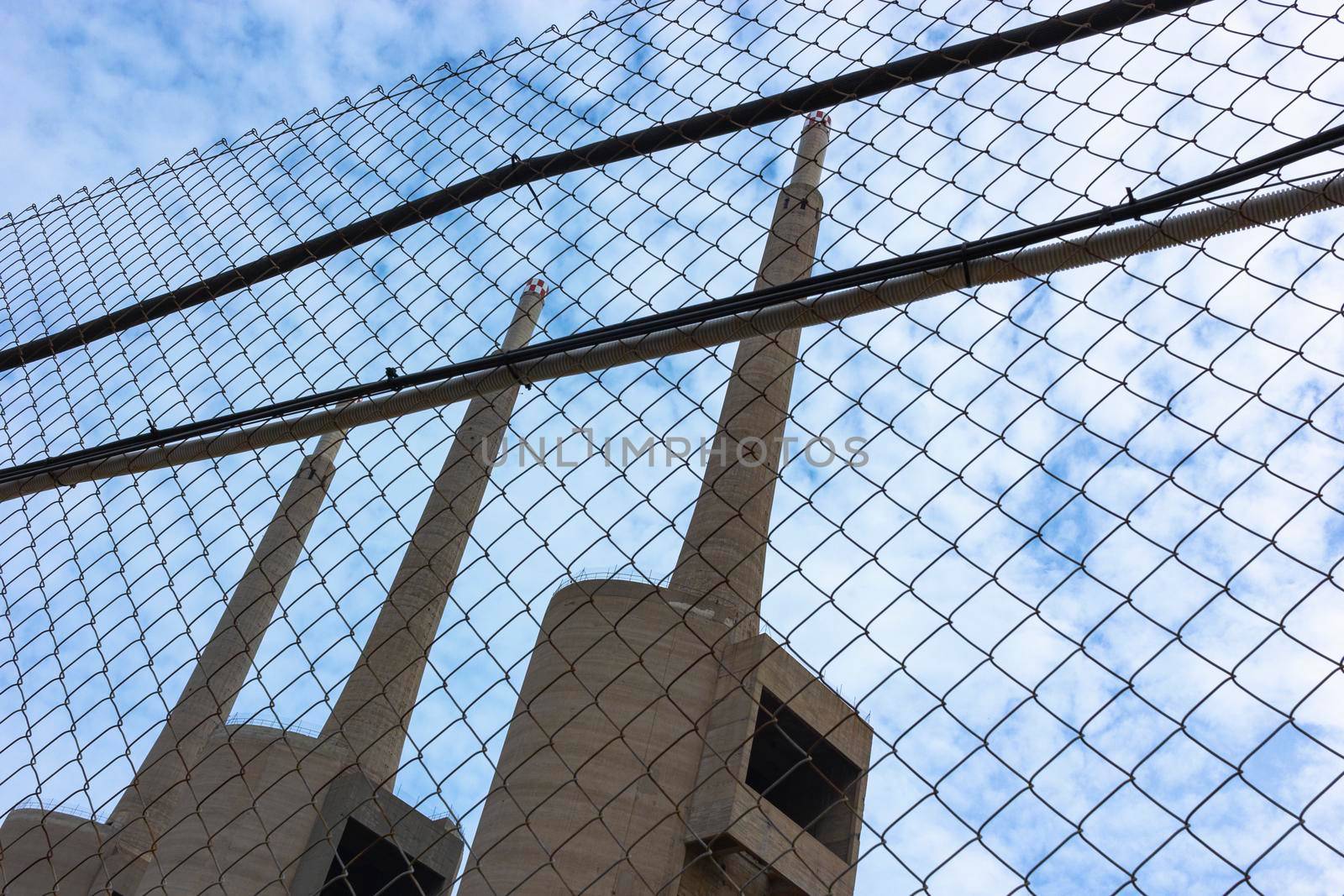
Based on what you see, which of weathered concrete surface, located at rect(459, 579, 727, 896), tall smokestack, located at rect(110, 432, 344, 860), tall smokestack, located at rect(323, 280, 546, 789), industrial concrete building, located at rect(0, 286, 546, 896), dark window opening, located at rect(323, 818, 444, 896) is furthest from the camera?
tall smokestack, located at rect(110, 432, 344, 860)

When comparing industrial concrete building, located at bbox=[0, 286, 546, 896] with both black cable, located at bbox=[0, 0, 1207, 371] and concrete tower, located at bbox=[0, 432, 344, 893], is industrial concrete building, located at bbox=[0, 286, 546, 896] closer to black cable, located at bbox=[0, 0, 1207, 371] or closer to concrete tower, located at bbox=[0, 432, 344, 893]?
concrete tower, located at bbox=[0, 432, 344, 893]

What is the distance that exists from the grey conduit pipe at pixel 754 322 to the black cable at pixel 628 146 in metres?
0.55

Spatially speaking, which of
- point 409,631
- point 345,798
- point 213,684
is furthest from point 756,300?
point 213,684

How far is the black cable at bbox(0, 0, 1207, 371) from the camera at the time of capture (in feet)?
7.19

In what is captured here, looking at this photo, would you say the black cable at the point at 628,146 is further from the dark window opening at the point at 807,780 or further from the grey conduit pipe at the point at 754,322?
the dark window opening at the point at 807,780

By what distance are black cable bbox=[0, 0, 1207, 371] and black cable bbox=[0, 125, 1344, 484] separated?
1.70 ft

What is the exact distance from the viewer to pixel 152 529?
2.46 m

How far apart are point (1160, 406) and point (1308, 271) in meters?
0.26

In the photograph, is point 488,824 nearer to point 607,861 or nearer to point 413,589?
point 607,861

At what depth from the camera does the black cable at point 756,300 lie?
1.68 metres

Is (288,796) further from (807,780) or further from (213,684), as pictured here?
(807,780)

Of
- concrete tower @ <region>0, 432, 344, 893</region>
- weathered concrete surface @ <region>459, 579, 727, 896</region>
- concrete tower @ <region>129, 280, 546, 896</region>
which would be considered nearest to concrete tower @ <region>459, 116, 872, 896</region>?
weathered concrete surface @ <region>459, 579, 727, 896</region>

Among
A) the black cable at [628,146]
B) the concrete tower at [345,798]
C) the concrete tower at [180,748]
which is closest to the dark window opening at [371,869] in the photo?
the concrete tower at [345,798]

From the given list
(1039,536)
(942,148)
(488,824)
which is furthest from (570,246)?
(488,824)
